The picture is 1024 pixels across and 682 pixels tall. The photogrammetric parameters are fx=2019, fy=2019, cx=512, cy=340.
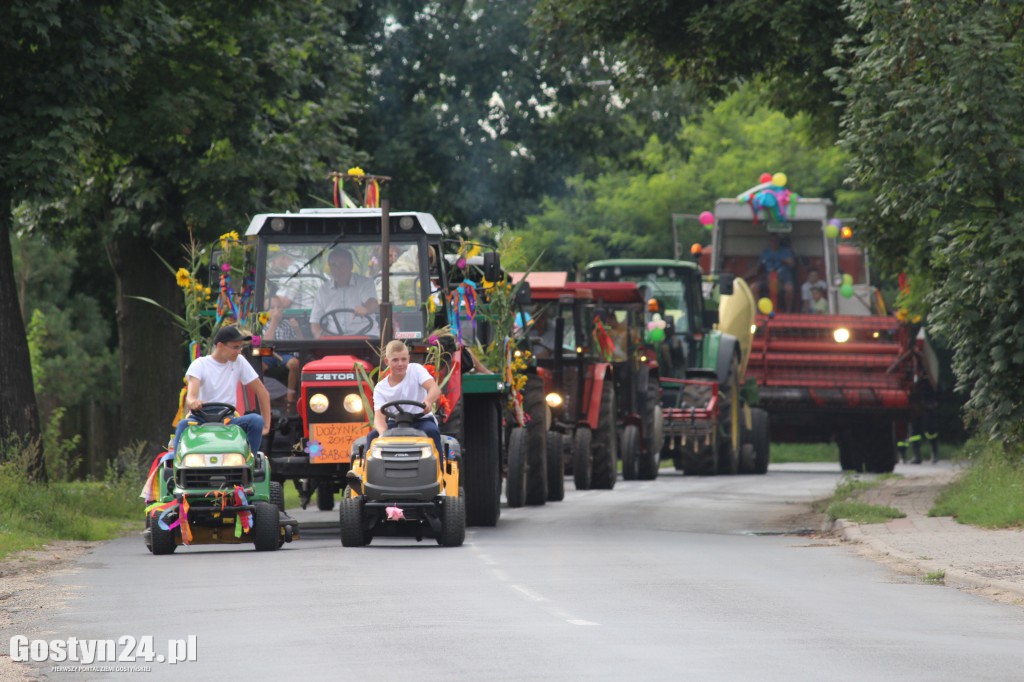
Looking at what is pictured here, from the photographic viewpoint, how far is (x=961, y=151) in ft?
66.1

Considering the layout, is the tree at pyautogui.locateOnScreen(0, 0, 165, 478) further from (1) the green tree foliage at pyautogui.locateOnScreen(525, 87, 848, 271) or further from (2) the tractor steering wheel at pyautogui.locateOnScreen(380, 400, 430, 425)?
(1) the green tree foliage at pyautogui.locateOnScreen(525, 87, 848, 271)

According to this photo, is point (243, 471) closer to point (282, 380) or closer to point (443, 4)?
point (282, 380)

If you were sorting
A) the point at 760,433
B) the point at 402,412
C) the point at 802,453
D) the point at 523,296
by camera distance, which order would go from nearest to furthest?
the point at 402,412, the point at 523,296, the point at 760,433, the point at 802,453

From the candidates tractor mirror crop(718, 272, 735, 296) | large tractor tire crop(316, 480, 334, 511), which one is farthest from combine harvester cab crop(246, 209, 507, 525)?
tractor mirror crop(718, 272, 735, 296)

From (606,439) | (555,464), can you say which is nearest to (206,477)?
(555,464)

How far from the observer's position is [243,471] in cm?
1627

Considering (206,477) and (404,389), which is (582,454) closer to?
(404,389)

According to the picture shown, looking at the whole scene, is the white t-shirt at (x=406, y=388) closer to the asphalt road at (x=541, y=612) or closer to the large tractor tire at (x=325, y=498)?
the asphalt road at (x=541, y=612)

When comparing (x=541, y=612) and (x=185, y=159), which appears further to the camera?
(x=185, y=159)

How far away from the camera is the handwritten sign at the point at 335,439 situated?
18.0m

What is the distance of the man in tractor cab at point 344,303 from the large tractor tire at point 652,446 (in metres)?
11.0

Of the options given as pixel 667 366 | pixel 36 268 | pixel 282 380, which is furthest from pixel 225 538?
pixel 36 268

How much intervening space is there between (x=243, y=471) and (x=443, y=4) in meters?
28.7

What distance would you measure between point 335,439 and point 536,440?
18.4 feet
